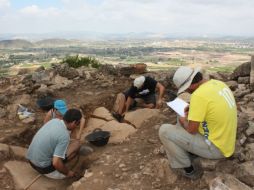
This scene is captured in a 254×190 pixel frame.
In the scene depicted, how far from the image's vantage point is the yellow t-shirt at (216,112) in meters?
5.21

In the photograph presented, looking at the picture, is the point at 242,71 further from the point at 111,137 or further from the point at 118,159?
the point at 118,159

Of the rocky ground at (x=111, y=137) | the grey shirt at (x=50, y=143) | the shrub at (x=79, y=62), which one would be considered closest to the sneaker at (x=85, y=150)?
the rocky ground at (x=111, y=137)

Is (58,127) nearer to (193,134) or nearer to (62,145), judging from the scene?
(62,145)

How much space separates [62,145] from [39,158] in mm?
540

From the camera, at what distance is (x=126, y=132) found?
28.0 feet

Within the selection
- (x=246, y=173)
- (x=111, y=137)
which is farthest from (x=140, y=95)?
(x=246, y=173)

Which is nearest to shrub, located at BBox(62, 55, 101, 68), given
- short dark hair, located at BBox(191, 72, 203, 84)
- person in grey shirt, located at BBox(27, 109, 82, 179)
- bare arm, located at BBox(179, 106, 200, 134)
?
person in grey shirt, located at BBox(27, 109, 82, 179)

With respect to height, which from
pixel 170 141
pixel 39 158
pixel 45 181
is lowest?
pixel 45 181

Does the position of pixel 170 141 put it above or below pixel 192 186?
above

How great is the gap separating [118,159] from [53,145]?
1.29 metres

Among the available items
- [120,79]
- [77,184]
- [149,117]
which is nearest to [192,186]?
[77,184]

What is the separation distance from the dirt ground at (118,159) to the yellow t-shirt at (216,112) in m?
0.79

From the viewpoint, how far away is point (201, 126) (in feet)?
18.3

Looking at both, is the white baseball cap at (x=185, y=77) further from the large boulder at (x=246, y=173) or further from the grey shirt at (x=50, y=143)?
the grey shirt at (x=50, y=143)
